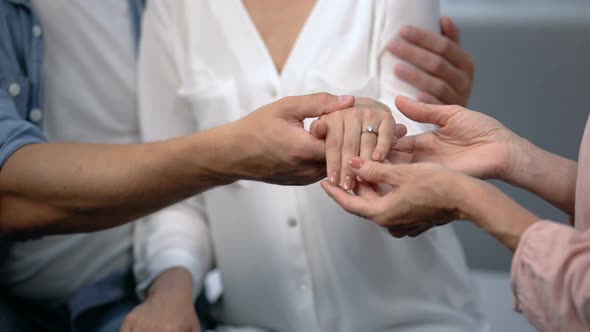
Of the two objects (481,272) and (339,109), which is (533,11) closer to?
(481,272)

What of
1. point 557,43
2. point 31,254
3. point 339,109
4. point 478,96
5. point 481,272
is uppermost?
point 339,109

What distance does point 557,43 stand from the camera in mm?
1524

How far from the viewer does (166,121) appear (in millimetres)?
1244

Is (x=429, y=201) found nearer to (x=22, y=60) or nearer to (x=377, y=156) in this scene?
(x=377, y=156)

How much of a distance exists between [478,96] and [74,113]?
34.0 inches

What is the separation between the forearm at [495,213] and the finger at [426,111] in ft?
0.62

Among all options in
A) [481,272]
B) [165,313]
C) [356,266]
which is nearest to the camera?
[165,313]

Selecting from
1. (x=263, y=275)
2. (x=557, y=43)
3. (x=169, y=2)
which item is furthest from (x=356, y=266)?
(x=557, y=43)

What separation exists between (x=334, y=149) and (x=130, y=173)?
1.01 feet

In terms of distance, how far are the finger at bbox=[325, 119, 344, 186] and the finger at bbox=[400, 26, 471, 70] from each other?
26 centimetres

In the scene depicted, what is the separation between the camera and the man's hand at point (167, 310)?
3.46 ft

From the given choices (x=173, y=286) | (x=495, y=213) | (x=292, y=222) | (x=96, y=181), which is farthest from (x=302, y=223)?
(x=495, y=213)

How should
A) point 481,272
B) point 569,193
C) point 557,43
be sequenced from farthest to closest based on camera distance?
point 481,272, point 557,43, point 569,193

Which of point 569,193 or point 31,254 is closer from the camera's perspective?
point 569,193
